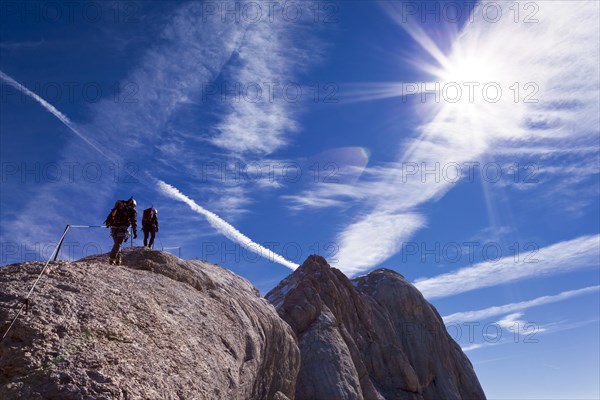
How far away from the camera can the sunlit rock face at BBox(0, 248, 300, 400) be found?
9570 mm

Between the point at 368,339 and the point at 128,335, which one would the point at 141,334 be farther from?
the point at 368,339

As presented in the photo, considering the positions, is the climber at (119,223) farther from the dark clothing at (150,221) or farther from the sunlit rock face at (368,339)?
the sunlit rock face at (368,339)

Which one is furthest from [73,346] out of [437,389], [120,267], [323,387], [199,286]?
[437,389]

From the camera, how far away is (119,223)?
16.9 m

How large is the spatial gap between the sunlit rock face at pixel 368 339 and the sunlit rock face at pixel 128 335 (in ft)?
72.3

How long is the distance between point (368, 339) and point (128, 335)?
160 ft

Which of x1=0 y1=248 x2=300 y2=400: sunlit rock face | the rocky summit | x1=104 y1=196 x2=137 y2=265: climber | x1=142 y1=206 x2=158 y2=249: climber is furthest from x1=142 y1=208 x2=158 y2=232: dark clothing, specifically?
x1=104 y1=196 x2=137 y2=265: climber

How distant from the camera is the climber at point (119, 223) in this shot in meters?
16.6

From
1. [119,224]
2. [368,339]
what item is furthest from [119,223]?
[368,339]

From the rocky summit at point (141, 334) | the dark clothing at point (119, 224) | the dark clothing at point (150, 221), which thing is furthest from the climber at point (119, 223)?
the dark clothing at point (150, 221)

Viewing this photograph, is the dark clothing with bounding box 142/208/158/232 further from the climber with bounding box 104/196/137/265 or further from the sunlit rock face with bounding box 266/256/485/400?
the sunlit rock face with bounding box 266/256/485/400

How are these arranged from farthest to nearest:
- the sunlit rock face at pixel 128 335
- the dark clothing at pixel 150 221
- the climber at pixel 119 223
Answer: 1. the dark clothing at pixel 150 221
2. the climber at pixel 119 223
3. the sunlit rock face at pixel 128 335

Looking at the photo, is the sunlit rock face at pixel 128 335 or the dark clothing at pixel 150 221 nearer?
the sunlit rock face at pixel 128 335

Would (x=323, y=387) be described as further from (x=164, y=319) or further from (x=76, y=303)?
(x=76, y=303)
